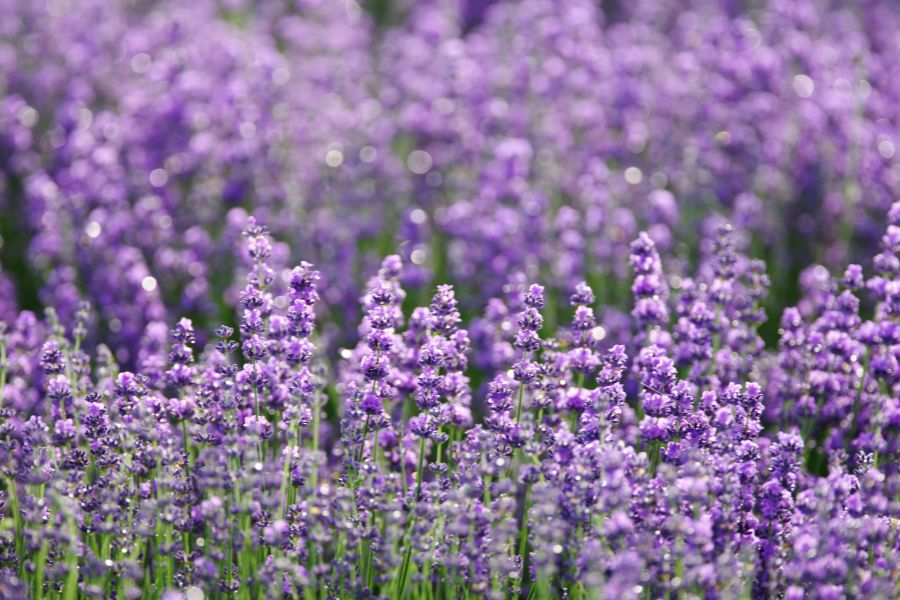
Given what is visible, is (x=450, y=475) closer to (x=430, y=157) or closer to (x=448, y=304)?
(x=448, y=304)

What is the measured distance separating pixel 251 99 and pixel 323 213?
2.87 feet

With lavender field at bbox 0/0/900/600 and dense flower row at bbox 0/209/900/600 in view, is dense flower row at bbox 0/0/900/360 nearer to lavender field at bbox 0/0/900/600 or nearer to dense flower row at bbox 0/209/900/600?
lavender field at bbox 0/0/900/600

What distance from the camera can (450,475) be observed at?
11.2 feet

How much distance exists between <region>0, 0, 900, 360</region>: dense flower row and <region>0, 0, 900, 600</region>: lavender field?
3cm

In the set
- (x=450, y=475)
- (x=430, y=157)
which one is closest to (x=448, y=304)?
(x=450, y=475)

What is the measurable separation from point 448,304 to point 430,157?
3414 mm

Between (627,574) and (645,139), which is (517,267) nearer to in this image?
(645,139)

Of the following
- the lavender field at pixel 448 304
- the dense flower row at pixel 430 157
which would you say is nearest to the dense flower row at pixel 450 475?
the lavender field at pixel 448 304

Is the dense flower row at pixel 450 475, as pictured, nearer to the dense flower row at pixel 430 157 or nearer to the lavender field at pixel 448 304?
the lavender field at pixel 448 304

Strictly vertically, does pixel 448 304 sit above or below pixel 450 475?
above

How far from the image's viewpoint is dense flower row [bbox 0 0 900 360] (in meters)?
5.20

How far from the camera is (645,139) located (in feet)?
20.8

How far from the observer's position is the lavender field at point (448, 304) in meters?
2.91

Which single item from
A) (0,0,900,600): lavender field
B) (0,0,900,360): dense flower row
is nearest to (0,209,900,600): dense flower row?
(0,0,900,600): lavender field
